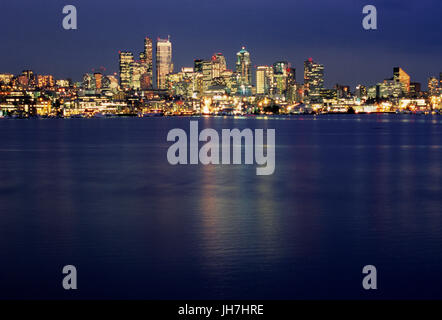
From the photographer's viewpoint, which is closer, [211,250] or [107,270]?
[107,270]

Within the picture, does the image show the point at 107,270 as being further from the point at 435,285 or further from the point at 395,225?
the point at 395,225

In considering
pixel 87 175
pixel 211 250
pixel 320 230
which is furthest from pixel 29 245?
pixel 87 175

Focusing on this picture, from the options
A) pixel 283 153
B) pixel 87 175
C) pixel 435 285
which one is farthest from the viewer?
pixel 283 153

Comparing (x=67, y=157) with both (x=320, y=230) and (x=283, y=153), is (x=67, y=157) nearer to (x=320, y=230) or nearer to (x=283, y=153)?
(x=283, y=153)

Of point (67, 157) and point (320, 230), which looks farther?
point (67, 157)
